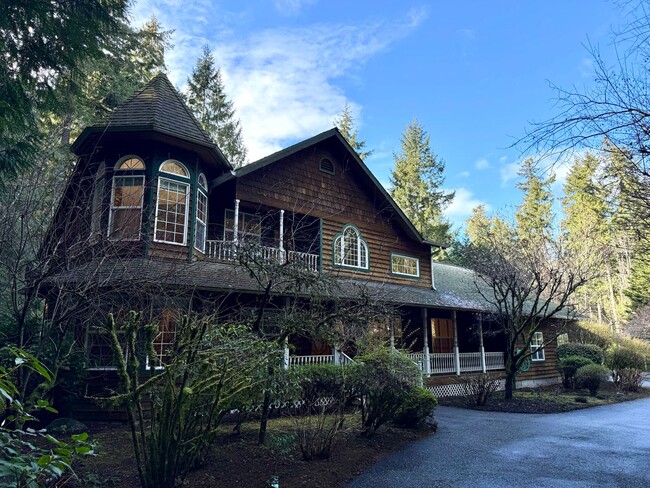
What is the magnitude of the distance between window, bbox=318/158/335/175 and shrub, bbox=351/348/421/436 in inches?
351

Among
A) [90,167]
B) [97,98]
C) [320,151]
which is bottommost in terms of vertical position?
[90,167]

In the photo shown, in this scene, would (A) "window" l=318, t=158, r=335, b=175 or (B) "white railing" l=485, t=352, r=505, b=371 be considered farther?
(B) "white railing" l=485, t=352, r=505, b=371

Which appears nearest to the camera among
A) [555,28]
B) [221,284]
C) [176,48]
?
[555,28]

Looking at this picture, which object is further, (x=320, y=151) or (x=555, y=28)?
(x=320, y=151)

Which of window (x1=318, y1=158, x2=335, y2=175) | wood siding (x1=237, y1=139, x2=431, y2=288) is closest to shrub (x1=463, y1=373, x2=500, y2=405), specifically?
wood siding (x1=237, y1=139, x2=431, y2=288)

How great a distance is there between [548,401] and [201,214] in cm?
1275

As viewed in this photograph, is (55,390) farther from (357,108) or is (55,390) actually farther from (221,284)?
(357,108)

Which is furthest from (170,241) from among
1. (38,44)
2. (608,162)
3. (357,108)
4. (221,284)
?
(357,108)

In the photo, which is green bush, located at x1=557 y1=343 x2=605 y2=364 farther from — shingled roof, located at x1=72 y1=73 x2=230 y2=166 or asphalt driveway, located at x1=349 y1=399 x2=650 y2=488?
shingled roof, located at x1=72 y1=73 x2=230 y2=166

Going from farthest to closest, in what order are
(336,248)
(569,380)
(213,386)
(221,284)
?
(569,380)
(336,248)
(221,284)
(213,386)

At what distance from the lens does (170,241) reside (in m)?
11.4

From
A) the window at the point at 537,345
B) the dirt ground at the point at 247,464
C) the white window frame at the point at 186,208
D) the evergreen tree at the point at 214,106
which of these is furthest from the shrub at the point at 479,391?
the evergreen tree at the point at 214,106

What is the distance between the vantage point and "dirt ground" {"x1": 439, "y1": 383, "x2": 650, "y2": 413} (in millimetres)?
12945

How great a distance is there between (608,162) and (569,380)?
17186 mm
